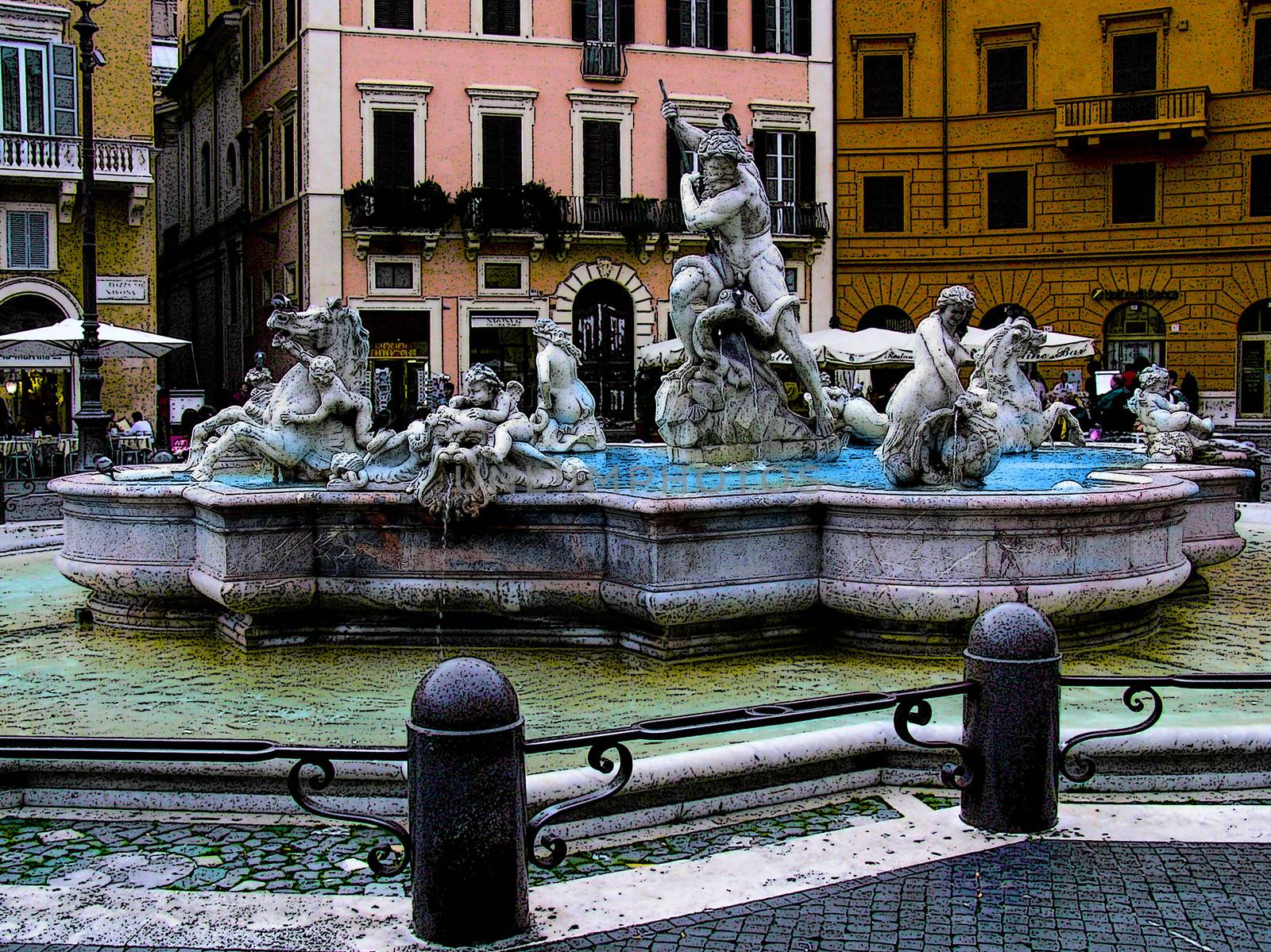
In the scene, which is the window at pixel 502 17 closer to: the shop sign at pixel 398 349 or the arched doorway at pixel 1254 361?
the shop sign at pixel 398 349

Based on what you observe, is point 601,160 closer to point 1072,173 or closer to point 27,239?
point 1072,173

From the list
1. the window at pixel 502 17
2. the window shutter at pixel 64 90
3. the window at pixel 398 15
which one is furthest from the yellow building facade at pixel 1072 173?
the window shutter at pixel 64 90

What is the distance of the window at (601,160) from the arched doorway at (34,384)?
11283 millimetres

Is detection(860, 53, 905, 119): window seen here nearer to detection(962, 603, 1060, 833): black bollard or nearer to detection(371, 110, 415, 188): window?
detection(371, 110, 415, 188): window

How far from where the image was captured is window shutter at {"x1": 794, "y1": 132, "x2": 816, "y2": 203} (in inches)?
1305

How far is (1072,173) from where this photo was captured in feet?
107

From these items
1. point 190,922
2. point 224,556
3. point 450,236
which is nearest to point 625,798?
point 190,922

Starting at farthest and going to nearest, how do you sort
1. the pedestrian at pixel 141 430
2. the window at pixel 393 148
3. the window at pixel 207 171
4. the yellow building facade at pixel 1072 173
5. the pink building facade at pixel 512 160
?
1. the window at pixel 207 171
2. the yellow building facade at pixel 1072 173
3. the window at pixel 393 148
4. the pink building facade at pixel 512 160
5. the pedestrian at pixel 141 430

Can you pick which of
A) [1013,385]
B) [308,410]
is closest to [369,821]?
[308,410]

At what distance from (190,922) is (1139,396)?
9011mm

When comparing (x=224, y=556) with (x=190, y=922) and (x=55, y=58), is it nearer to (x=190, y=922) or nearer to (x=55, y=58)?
(x=190, y=922)

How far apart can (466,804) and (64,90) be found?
28.4 m

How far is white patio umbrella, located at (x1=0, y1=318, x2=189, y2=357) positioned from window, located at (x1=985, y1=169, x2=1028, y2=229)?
18.8m

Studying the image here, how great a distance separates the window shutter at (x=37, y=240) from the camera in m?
27.9
